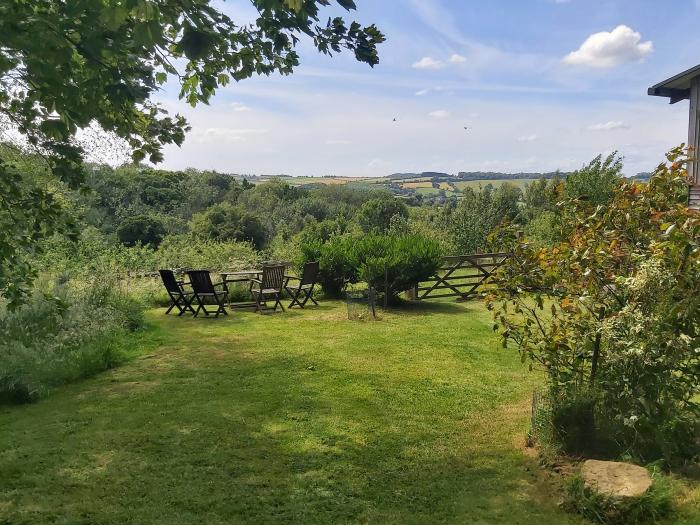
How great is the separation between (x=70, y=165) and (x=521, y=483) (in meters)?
4.23

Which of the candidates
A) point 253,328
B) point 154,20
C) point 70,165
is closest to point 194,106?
point 70,165

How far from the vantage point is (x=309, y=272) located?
11734 millimetres

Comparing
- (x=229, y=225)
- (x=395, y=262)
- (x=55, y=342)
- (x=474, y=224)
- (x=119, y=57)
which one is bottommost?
(x=55, y=342)

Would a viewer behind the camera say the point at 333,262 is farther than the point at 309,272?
Yes

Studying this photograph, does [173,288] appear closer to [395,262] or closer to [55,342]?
[55,342]

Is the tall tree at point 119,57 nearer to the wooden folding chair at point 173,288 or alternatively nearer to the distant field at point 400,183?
the wooden folding chair at point 173,288

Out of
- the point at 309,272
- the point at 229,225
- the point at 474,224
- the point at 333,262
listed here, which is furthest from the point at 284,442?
the point at 229,225

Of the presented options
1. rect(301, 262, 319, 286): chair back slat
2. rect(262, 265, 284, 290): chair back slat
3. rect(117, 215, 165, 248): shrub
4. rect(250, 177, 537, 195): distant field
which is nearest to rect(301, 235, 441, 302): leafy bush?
rect(301, 262, 319, 286): chair back slat

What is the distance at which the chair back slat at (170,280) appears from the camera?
34.8 feet

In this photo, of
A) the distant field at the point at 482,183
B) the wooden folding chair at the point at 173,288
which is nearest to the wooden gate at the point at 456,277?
the wooden folding chair at the point at 173,288

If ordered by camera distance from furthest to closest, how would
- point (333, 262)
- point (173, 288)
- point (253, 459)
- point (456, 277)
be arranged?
1. point (456, 277)
2. point (333, 262)
3. point (173, 288)
4. point (253, 459)

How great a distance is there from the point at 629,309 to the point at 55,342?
21.6 feet

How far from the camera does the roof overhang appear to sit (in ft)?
29.5

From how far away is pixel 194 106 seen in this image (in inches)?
167
